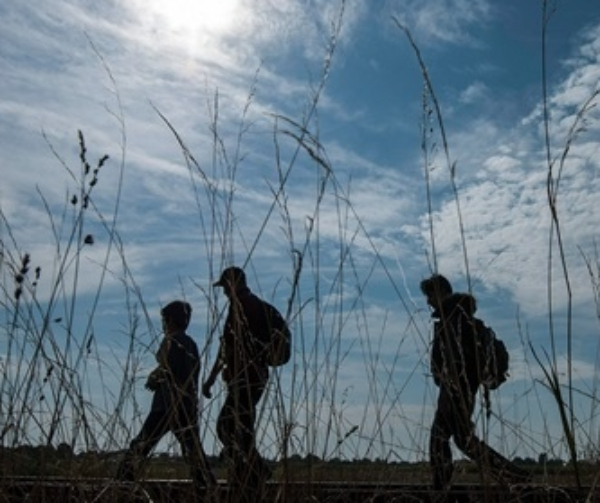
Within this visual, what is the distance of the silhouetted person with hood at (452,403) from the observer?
6.65ft

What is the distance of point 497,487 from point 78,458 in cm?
107

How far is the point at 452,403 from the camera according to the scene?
7.15 feet

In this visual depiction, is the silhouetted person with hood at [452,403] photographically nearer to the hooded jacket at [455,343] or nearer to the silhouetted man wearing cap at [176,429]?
the hooded jacket at [455,343]

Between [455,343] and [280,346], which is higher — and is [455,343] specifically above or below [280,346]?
above

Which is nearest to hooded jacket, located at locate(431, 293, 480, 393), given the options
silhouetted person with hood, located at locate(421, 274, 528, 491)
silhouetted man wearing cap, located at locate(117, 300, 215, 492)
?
silhouetted person with hood, located at locate(421, 274, 528, 491)

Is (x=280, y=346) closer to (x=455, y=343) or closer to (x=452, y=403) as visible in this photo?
(x=452, y=403)

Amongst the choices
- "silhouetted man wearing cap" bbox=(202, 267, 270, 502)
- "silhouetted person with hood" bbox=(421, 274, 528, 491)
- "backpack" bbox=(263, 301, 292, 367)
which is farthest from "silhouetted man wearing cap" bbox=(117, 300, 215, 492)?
"silhouetted person with hood" bbox=(421, 274, 528, 491)

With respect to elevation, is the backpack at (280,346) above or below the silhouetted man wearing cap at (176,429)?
above

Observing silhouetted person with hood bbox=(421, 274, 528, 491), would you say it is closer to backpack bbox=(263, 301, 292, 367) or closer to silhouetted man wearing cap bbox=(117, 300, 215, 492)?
backpack bbox=(263, 301, 292, 367)

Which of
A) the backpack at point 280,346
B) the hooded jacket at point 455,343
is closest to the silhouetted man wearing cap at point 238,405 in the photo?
the backpack at point 280,346

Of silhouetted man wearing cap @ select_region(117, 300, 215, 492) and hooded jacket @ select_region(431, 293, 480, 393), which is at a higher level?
hooded jacket @ select_region(431, 293, 480, 393)

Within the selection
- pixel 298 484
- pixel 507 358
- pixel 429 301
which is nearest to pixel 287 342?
pixel 298 484

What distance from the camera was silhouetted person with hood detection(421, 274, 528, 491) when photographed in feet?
6.65

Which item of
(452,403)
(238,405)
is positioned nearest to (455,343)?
(452,403)
